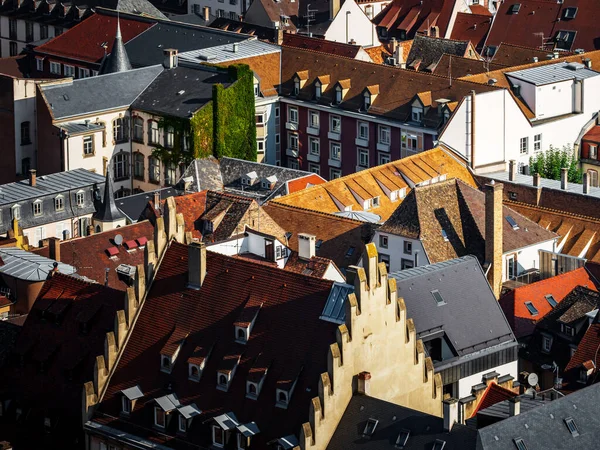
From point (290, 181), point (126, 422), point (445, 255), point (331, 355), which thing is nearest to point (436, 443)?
point (331, 355)

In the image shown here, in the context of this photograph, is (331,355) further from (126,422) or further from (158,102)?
(158,102)

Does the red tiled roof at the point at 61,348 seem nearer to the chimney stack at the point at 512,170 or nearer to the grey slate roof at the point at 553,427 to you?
the grey slate roof at the point at 553,427

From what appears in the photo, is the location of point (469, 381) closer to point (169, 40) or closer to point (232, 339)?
point (232, 339)

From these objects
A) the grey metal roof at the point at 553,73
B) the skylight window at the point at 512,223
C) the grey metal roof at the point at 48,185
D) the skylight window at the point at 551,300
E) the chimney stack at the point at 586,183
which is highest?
the grey metal roof at the point at 553,73

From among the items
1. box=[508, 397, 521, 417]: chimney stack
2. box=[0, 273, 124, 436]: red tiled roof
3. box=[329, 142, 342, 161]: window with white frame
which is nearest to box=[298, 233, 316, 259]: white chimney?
box=[0, 273, 124, 436]: red tiled roof

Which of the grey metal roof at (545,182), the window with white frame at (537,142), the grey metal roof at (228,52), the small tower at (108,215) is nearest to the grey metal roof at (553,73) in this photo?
the window with white frame at (537,142)

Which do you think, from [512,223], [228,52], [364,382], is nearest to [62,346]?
[364,382]

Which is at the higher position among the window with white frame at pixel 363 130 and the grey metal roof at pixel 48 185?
the window with white frame at pixel 363 130
